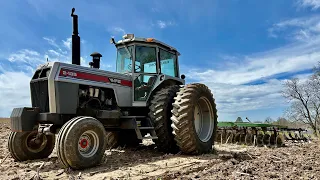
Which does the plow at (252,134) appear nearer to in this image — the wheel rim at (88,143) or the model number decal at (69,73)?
the wheel rim at (88,143)

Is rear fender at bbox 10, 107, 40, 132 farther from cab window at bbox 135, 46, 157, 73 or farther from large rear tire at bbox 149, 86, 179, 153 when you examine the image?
cab window at bbox 135, 46, 157, 73

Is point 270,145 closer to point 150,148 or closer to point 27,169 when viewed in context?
point 150,148

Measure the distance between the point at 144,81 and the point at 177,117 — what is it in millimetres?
1473

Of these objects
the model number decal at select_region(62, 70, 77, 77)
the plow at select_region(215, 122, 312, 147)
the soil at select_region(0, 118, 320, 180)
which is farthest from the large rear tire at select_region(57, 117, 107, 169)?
the plow at select_region(215, 122, 312, 147)

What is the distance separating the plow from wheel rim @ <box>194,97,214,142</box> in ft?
10.5

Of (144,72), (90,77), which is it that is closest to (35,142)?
(90,77)

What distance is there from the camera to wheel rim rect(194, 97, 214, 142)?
784cm

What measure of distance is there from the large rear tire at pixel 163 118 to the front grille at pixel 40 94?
2.44 m

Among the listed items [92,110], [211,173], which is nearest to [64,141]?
[92,110]

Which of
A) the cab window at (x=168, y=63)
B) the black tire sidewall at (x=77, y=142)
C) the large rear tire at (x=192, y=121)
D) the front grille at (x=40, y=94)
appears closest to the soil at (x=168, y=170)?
the black tire sidewall at (x=77, y=142)

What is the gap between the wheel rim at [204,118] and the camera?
7.84m

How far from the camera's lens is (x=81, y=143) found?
523 cm

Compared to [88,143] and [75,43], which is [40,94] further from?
[88,143]

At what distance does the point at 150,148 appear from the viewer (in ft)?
26.5
